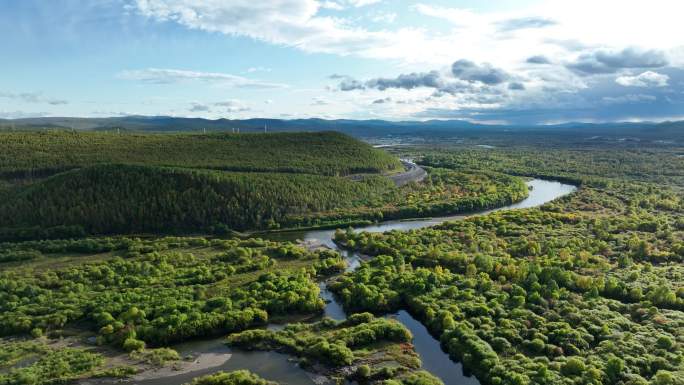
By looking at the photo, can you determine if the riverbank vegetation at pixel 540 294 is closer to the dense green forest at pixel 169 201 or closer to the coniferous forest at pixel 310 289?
the coniferous forest at pixel 310 289

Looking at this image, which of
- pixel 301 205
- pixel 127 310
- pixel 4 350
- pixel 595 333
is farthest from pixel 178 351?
pixel 301 205

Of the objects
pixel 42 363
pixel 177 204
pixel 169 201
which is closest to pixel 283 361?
pixel 42 363

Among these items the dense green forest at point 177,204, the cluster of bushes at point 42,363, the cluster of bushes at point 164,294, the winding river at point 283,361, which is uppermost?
the dense green forest at point 177,204

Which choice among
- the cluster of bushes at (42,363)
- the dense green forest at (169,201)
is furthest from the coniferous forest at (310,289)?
the dense green forest at (169,201)

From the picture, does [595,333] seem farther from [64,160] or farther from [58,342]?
[64,160]

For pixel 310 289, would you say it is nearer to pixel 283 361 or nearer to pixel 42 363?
pixel 283 361

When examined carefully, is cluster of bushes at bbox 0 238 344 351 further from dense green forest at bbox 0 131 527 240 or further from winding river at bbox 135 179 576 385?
dense green forest at bbox 0 131 527 240
